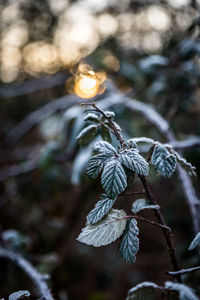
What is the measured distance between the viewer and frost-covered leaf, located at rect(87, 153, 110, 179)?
1.53ft

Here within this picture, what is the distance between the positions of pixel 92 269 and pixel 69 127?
60.6 inches

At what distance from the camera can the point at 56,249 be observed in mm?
1804

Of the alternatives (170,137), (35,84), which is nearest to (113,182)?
(170,137)

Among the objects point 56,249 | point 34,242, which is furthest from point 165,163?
point 56,249

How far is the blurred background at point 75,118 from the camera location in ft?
3.85

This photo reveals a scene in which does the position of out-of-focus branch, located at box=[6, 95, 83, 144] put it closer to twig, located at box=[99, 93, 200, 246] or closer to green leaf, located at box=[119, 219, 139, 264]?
twig, located at box=[99, 93, 200, 246]

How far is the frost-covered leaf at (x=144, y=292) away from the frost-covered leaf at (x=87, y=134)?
299 millimetres

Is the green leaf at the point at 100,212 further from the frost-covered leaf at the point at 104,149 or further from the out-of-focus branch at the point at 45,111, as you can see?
the out-of-focus branch at the point at 45,111

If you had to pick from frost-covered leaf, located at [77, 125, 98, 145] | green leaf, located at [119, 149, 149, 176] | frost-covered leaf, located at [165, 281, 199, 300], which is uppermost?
frost-covered leaf, located at [77, 125, 98, 145]

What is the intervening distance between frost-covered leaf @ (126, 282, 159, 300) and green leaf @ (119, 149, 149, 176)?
0.64ft

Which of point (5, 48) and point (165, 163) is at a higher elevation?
point (5, 48)

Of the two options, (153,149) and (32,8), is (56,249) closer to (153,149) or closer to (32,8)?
(153,149)

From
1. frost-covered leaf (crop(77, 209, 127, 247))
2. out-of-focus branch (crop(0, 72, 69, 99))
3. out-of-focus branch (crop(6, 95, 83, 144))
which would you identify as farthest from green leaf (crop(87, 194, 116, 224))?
out-of-focus branch (crop(0, 72, 69, 99))

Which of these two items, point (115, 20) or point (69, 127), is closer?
point (69, 127)
